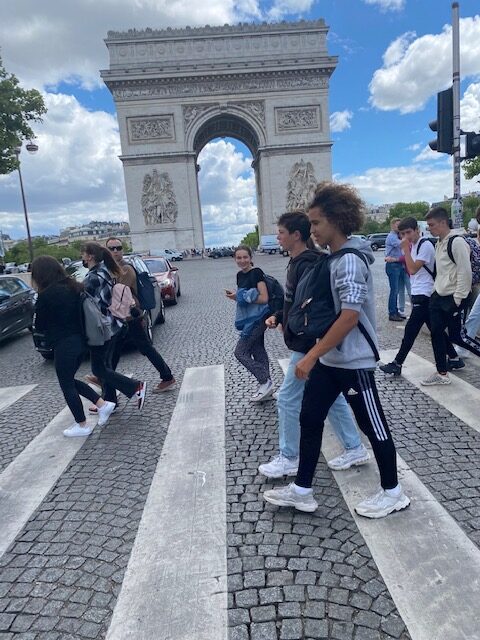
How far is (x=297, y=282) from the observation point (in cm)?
312

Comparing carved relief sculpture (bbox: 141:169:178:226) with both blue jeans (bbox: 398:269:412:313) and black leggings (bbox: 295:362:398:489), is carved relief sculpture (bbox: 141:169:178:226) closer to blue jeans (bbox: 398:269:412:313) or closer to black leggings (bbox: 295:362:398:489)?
blue jeans (bbox: 398:269:412:313)

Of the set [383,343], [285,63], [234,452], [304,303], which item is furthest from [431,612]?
[285,63]

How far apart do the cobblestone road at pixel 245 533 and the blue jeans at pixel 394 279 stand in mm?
3853

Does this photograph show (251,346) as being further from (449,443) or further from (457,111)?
(457,111)

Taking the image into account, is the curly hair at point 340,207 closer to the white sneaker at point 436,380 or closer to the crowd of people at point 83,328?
the crowd of people at point 83,328

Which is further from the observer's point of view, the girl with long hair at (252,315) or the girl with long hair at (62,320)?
the girl with long hair at (252,315)

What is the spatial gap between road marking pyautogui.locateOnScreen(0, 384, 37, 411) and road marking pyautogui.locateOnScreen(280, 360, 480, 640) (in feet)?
13.9

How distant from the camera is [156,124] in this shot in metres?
42.1

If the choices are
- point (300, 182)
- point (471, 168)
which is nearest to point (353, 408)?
point (471, 168)

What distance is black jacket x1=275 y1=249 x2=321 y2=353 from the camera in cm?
294

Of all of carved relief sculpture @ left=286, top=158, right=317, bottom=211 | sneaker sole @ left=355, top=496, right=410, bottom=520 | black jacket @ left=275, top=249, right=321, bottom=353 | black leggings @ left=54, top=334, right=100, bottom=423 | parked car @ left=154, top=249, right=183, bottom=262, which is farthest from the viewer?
carved relief sculpture @ left=286, top=158, right=317, bottom=211

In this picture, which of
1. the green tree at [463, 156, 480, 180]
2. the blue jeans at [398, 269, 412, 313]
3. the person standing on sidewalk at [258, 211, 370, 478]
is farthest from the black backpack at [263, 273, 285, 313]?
the green tree at [463, 156, 480, 180]

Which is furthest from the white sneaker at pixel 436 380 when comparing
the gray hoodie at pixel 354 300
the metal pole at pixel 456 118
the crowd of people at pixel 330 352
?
the metal pole at pixel 456 118

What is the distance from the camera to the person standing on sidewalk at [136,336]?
16.9ft
